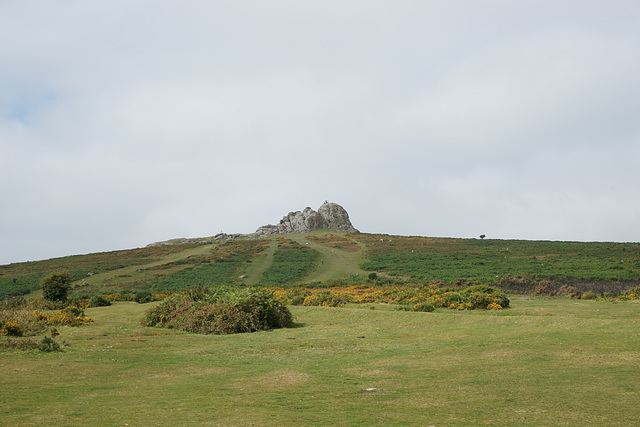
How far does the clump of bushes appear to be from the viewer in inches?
900

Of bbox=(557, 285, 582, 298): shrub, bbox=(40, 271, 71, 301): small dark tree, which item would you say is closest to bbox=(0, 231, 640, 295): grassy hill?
bbox=(557, 285, 582, 298): shrub

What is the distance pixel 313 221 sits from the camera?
12338cm

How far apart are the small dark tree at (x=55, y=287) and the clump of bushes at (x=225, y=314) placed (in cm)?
1177

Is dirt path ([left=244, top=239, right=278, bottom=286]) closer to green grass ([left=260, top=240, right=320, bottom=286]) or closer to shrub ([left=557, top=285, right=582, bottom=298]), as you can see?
green grass ([left=260, top=240, right=320, bottom=286])

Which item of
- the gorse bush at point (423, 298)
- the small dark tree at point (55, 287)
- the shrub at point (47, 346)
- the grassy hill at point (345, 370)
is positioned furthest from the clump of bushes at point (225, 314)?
the small dark tree at point (55, 287)

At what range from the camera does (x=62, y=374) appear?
12.5 metres

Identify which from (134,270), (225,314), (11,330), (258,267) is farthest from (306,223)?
(11,330)

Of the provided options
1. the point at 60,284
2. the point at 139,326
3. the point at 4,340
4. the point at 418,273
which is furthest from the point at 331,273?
the point at 4,340

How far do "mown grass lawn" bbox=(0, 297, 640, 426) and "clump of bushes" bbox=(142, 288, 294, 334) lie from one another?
4.86 ft

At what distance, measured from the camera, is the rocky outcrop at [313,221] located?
4845 inches

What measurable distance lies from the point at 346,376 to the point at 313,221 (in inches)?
4383

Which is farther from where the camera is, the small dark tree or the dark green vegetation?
the dark green vegetation

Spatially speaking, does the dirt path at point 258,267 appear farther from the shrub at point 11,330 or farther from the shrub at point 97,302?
the shrub at point 11,330

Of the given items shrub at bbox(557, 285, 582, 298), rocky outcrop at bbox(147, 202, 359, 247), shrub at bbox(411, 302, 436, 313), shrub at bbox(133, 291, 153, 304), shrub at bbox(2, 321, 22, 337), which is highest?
rocky outcrop at bbox(147, 202, 359, 247)
